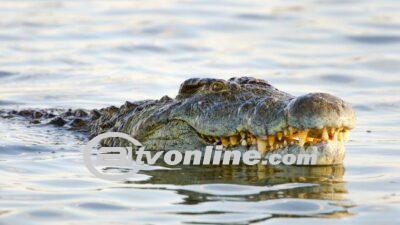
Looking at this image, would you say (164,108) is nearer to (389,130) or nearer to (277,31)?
(389,130)

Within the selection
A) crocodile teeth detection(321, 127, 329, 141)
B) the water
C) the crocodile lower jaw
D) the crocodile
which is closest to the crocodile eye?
the crocodile

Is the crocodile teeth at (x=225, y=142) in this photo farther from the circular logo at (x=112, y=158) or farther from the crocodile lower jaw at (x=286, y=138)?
the circular logo at (x=112, y=158)

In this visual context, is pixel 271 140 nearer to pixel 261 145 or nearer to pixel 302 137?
pixel 261 145

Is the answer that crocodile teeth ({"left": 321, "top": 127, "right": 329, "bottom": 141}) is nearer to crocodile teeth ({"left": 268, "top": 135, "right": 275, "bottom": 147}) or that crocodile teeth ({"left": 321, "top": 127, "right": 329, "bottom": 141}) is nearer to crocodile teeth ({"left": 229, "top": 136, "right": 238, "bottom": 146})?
crocodile teeth ({"left": 268, "top": 135, "right": 275, "bottom": 147})

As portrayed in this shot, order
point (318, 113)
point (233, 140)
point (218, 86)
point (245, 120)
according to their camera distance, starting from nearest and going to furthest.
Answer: point (318, 113) < point (245, 120) < point (233, 140) < point (218, 86)

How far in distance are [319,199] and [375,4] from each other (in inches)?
555

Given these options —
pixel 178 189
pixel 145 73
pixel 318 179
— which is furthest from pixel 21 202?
pixel 145 73

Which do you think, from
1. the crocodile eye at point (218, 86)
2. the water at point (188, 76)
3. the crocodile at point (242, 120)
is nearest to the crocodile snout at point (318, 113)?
the crocodile at point (242, 120)

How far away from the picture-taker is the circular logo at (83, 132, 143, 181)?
7773mm

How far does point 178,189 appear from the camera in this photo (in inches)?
282
